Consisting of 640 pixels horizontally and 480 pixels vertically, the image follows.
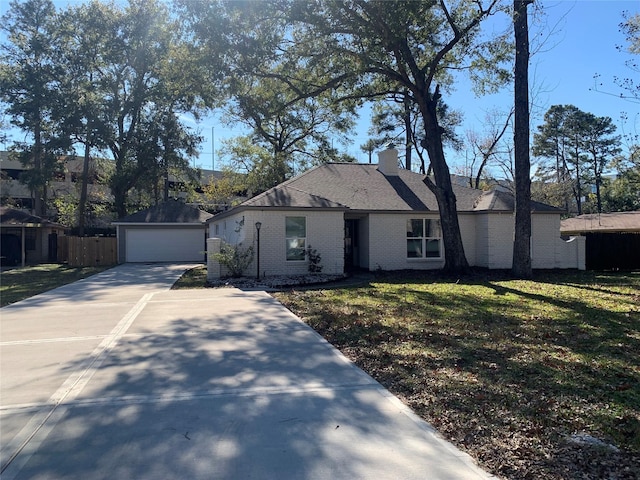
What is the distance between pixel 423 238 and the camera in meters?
18.5

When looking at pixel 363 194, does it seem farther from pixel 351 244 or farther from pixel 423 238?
pixel 423 238

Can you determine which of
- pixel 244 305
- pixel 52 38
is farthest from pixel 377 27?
pixel 52 38

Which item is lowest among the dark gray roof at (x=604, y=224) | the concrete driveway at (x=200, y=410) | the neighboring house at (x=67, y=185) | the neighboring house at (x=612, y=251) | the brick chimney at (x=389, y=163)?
the concrete driveway at (x=200, y=410)

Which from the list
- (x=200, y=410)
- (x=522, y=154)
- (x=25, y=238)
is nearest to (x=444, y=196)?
(x=522, y=154)

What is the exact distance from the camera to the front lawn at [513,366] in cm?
356

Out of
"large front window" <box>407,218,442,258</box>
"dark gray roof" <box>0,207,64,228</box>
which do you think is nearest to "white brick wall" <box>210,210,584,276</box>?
"large front window" <box>407,218,442,258</box>

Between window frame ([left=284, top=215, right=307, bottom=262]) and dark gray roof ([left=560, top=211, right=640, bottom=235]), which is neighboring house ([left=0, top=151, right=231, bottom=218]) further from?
dark gray roof ([left=560, top=211, right=640, bottom=235])

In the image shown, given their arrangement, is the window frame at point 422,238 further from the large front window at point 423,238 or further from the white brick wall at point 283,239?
the white brick wall at point 283,239

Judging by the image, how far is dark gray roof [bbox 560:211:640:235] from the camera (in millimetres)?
29109

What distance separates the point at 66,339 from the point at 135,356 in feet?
6.02

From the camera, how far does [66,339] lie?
7285mm

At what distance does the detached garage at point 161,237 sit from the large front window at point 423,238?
43.5 ft

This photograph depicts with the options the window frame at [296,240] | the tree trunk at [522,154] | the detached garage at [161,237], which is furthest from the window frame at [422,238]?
the detached garage at [161,237]

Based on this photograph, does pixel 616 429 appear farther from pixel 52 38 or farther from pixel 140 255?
pixel 52 38
